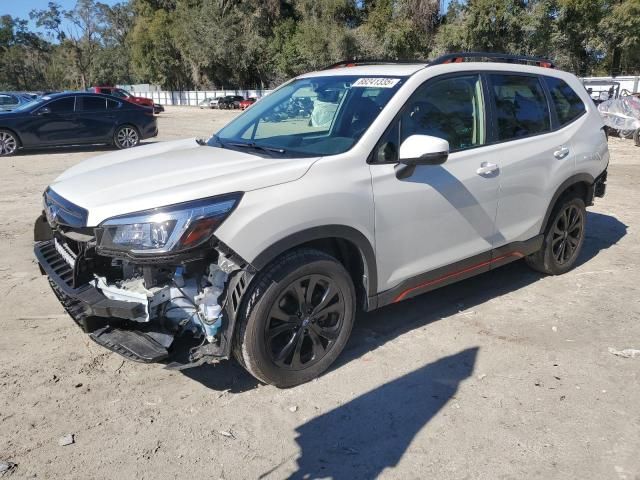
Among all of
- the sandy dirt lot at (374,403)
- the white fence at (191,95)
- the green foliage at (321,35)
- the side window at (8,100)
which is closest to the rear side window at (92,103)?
the side window at (8,100)

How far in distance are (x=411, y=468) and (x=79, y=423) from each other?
182 cm

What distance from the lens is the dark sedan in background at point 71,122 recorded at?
1405 centimetres

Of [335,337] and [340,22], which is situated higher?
[340,22]

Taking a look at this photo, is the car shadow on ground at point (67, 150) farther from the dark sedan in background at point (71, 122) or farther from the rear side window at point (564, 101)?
the rear side window at point (564, 101)

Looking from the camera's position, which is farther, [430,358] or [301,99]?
[301,99]

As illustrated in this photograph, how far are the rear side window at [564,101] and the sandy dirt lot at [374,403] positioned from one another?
1.64 m

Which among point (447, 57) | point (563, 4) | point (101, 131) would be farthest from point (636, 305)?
point (563, 4)

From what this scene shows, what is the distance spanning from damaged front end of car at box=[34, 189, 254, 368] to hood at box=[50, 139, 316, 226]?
60 mm

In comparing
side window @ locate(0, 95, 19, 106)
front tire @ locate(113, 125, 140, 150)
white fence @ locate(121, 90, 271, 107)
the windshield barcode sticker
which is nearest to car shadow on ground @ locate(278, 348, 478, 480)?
the windshield barcode sticker

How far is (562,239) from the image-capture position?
531 centimetres

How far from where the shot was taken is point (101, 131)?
49.3 feet

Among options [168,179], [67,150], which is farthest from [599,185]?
[67,150]

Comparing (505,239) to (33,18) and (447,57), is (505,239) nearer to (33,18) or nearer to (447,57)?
(447,57)

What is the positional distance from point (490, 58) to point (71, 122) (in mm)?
12702
